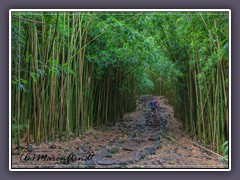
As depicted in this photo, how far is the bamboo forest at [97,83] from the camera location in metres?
3.33

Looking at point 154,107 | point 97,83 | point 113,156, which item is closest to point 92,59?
point 97,83

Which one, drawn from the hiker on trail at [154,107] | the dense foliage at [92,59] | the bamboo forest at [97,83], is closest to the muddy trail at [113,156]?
the bamboo forest at [97,83]

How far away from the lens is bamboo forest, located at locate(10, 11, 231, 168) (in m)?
3.33

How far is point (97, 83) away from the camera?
7.14 metres

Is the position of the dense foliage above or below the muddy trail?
above

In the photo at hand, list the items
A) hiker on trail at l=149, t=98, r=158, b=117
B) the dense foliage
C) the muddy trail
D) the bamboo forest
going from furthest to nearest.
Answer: hiker on trail at l=149, t=98, r=158, b=117
the dense foliage
the bamboo forest
the muddy trail

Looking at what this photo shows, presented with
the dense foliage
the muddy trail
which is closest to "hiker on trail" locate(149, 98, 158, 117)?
the dense foliage

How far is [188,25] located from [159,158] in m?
2.20

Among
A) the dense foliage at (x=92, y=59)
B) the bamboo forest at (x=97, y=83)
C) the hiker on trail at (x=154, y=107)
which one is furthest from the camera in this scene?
the hiker on trail at (x=154, y=107)

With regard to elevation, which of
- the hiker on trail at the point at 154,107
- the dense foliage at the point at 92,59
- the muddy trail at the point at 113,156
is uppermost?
the dense foliage at the point at 92,59

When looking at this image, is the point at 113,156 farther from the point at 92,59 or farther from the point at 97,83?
the point at 97,83

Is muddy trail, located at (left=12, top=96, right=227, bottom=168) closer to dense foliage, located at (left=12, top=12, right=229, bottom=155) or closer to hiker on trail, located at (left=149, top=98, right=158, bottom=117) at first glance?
dense foliage, located at (left=12, top=12, right=229, bottom=155)

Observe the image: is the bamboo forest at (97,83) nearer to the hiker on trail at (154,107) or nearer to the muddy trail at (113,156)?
the muddy trail at (113,156)

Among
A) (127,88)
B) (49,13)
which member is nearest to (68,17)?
(49,13)
